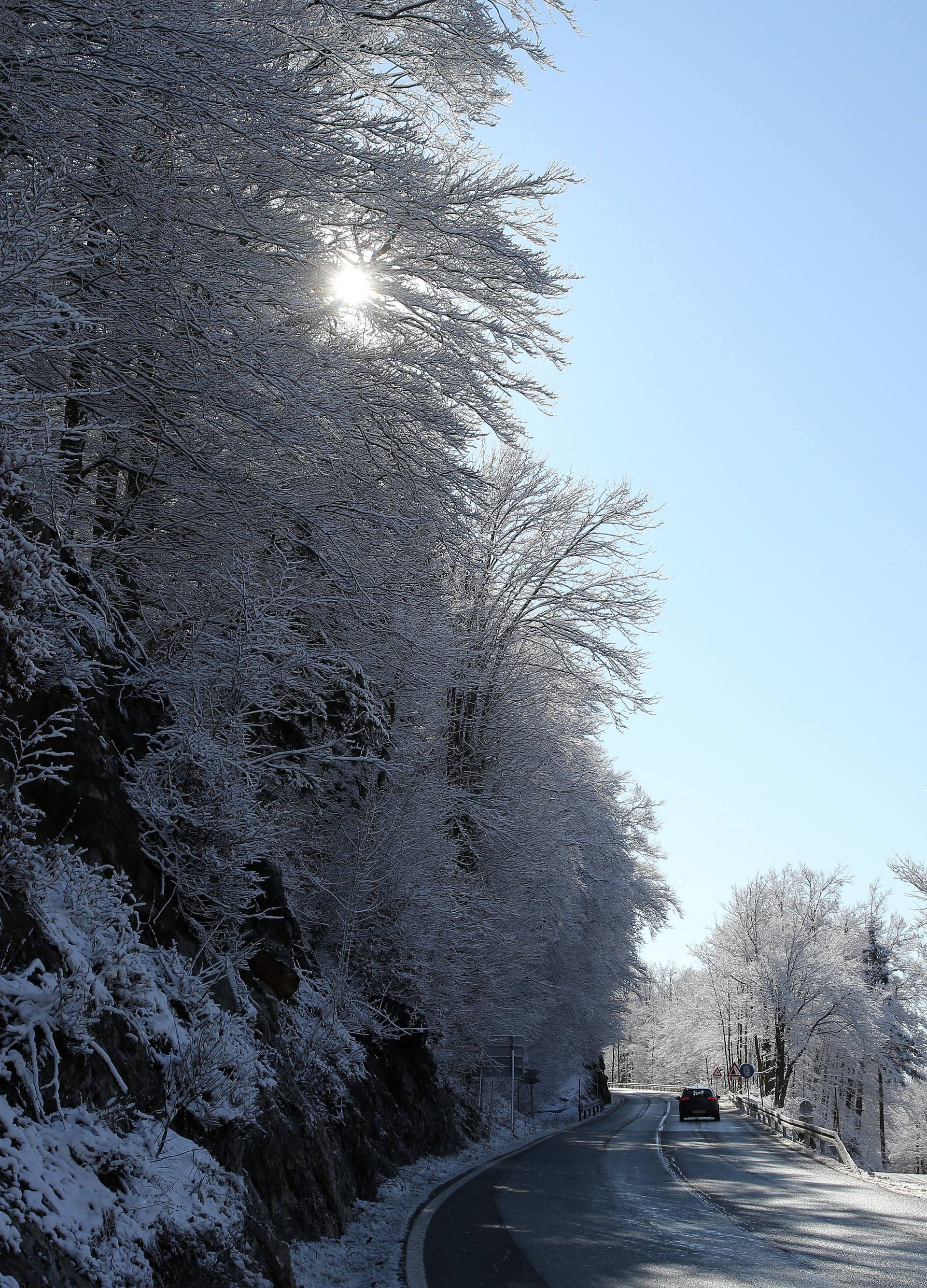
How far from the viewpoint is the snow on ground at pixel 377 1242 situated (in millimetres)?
7387

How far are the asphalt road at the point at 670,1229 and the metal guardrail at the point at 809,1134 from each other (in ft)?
4.97

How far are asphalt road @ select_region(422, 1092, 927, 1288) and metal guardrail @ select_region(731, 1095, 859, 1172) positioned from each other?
151cm

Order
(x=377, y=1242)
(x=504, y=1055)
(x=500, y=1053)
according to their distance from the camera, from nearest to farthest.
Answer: (x=377, y=1242), (x=500, y=1053), (x=504, y=1055)

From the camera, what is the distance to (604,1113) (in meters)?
44.5

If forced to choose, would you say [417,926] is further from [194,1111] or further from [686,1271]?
[194,1111]

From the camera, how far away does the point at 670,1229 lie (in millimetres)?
10000

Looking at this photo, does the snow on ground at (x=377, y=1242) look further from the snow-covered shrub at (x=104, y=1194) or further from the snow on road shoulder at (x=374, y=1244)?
the snow-covered shrub at (x=104, y=1194)

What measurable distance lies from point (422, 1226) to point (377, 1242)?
44.3 inches

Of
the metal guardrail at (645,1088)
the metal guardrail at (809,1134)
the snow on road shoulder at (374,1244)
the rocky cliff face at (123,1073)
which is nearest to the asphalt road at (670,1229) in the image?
the snow on road shoulder at (374,1244)

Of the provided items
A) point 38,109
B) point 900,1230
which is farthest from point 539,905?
point 38,109

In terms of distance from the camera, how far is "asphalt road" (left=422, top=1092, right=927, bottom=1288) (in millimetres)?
7539

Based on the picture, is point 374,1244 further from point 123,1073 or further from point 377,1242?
point 123,1073

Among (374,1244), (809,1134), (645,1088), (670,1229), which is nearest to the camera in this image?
(374,1244)

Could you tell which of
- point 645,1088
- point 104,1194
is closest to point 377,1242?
point 104,1194
